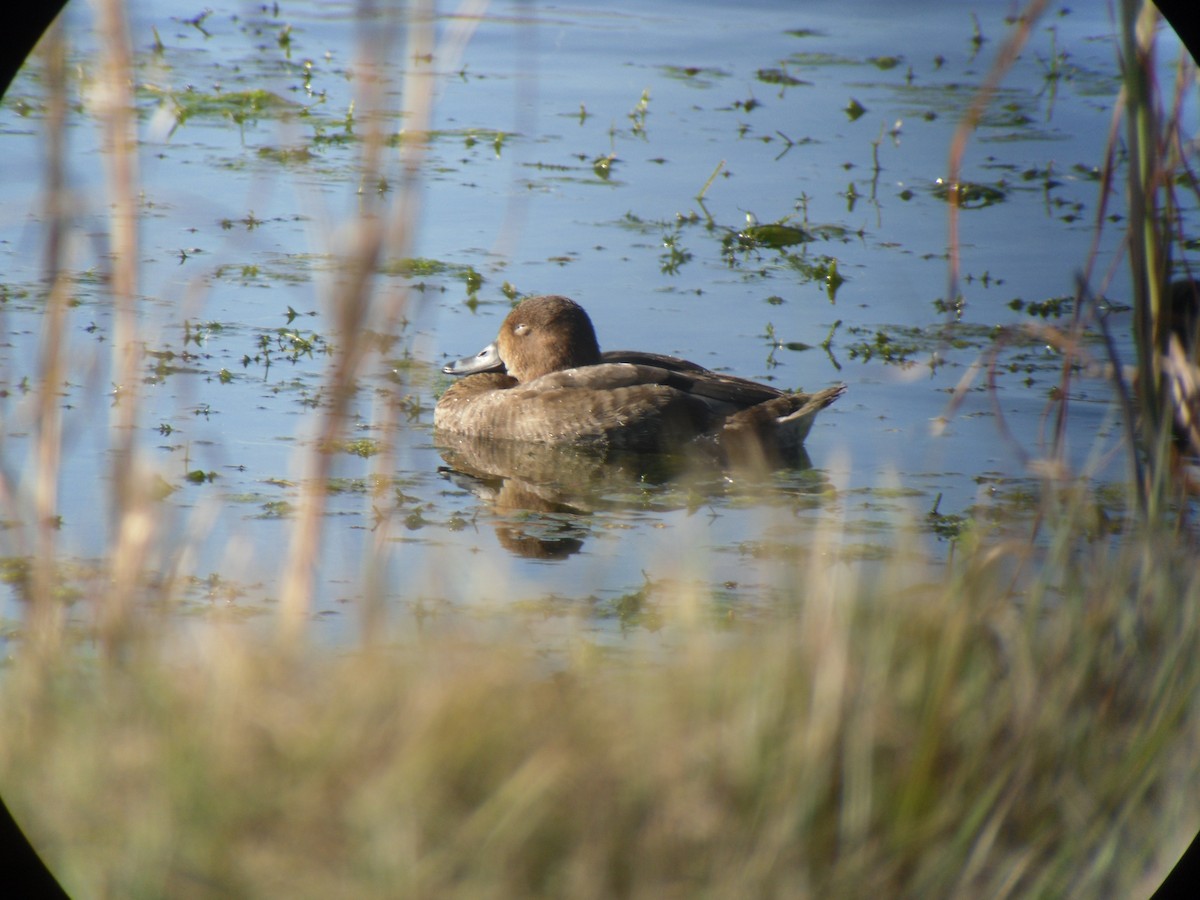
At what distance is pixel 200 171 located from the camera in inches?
418

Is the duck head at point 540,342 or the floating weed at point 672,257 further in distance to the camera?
the floating weed at point 672,257

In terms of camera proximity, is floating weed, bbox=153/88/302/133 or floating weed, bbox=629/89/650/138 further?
floating weed, bbox=629/89/650/138

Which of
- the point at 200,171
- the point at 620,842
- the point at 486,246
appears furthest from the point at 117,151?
the point at 200,171

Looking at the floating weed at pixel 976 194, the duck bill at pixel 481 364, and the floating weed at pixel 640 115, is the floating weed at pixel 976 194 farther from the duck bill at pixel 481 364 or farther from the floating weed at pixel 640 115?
the duck bill at pixel 481 364

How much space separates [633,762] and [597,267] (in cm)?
753

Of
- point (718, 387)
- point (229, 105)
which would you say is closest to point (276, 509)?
point (718, 387)

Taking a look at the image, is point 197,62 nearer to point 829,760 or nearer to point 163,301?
point 163,301

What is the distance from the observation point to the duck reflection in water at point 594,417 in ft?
23.5

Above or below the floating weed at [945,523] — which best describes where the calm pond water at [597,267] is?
above

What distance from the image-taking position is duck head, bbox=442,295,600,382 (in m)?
7.98

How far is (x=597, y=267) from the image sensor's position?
31.9 feet

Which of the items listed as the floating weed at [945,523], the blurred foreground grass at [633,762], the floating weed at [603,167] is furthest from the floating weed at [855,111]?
the blurred foreground grass at [633,762]

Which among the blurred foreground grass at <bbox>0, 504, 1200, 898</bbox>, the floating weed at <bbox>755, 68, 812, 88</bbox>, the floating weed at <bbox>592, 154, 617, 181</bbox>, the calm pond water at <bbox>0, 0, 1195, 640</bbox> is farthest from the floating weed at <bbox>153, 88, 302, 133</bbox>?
the blurred foreground grass at <bbox>0, 504, 1200, 898</bbox>

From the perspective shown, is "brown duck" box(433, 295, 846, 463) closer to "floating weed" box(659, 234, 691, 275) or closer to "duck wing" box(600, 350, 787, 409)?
"duck wing" box(600, 350, 787, 409)
